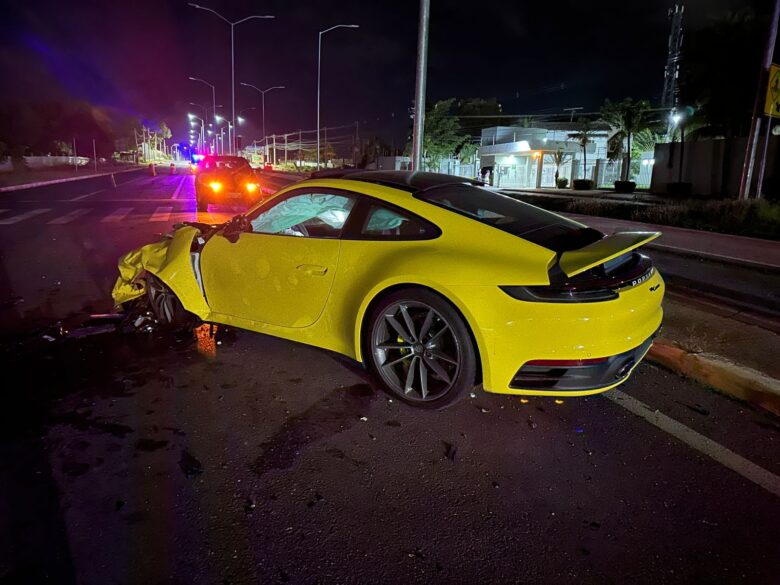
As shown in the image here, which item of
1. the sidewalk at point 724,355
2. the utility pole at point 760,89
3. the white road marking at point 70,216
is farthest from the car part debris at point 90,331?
the utility pole at point 760,89

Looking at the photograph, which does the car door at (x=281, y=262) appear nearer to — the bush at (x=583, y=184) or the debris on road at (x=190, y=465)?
the debris on road at (x=190, y=465)

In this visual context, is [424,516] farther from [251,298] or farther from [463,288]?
[251,298]

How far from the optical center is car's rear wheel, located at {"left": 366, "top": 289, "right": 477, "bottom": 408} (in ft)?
11.0

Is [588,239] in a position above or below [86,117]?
below

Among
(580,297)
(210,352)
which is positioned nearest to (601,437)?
(580,297)

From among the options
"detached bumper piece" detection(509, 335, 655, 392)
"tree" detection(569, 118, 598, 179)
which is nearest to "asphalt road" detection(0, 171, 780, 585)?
"detached bumper piece" detection(509, 335, 655, 392)

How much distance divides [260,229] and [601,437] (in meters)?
2.89

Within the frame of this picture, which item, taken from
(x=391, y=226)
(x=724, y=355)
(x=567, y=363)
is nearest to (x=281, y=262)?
(x=391, y=226)

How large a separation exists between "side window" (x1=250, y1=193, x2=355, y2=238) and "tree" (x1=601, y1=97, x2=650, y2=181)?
41447 mm

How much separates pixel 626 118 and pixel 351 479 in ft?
152

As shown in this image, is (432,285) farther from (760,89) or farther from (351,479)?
(760,89)

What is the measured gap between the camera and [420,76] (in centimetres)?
1088

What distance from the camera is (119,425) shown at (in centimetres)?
342

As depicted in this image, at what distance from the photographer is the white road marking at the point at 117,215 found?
45.0ft
